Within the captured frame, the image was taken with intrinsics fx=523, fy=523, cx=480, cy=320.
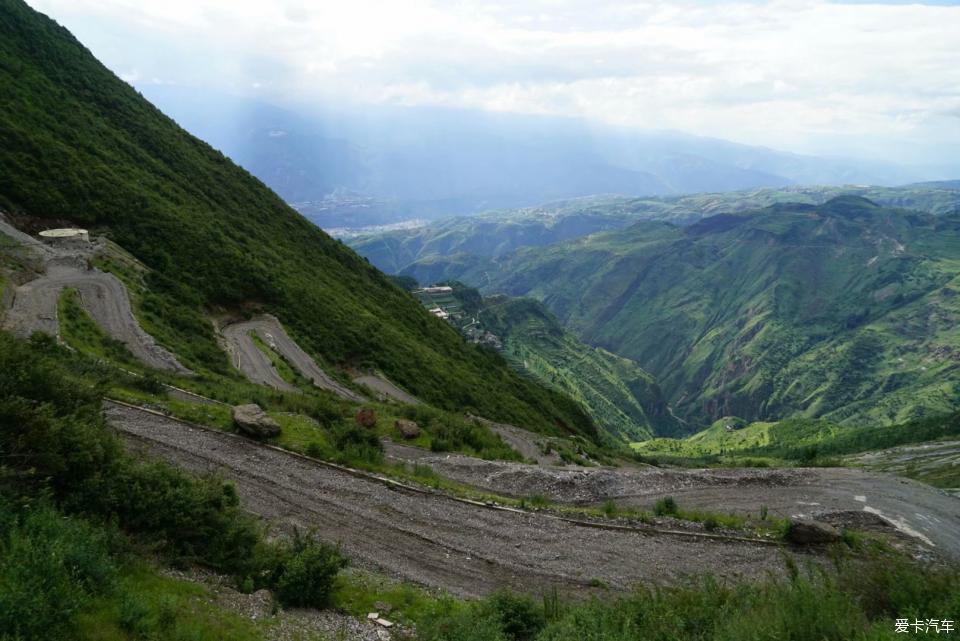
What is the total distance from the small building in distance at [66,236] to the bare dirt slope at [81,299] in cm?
96

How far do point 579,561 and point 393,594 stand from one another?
6.47 m

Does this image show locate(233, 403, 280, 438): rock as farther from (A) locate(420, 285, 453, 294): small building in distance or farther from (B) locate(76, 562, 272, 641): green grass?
(A) locate(420, 285, 453, 294): small building in distance

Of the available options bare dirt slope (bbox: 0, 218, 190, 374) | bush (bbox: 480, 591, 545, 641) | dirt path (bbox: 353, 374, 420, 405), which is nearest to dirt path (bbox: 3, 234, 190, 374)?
bare dirt slope (bbox: 0, 218, 190, 374)

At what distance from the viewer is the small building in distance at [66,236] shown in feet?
142

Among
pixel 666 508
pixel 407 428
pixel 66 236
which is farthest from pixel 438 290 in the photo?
pixel 666 508

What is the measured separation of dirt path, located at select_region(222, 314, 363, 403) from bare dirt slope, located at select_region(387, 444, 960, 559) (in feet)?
67.9

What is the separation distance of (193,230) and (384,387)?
27077 millimetres

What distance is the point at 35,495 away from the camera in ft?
35.0

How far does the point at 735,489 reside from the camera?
2314cm

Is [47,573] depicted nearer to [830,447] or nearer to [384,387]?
[384,387]

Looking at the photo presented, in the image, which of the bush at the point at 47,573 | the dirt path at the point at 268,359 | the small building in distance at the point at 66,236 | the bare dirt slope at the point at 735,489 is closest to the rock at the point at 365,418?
the bare dirt slope at the point at 735,489

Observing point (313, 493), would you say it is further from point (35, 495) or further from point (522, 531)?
point (35, 495)

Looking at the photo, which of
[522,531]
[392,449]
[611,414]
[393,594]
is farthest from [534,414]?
[611,414]

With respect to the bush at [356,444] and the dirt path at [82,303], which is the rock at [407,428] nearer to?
the bush at [356,444]
